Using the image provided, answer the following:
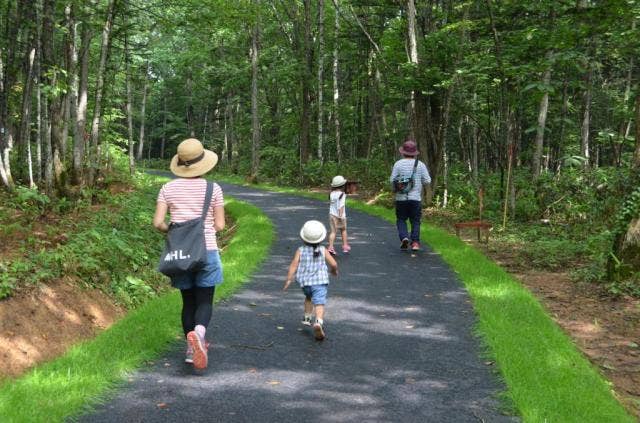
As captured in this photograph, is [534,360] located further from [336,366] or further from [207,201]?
[207,201]

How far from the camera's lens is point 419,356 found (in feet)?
18.3

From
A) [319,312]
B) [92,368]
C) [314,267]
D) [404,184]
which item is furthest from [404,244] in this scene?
[92,368]

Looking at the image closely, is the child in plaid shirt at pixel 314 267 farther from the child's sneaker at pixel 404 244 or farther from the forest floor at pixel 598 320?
the child's sneaker at pixel 404 244

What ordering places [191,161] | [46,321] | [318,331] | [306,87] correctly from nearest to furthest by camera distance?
[191,161], [318,331], [46,321], [306,87]

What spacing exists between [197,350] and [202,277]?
623mm

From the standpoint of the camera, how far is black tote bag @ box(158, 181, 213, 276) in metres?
4.84

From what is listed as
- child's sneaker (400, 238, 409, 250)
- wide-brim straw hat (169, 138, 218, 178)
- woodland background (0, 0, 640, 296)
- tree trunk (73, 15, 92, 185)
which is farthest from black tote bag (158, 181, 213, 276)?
tree trunk (73, 15, 92, 185)

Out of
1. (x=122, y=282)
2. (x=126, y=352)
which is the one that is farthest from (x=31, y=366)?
(x=122, y=282)

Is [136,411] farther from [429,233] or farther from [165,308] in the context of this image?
[429,233]

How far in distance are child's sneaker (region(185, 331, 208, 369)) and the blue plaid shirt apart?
157 centimetres

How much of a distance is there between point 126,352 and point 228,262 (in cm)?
450

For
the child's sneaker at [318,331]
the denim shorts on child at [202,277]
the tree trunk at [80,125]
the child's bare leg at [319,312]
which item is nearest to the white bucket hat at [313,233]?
the child's bare leg at [319,312]

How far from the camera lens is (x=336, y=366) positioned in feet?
17.4

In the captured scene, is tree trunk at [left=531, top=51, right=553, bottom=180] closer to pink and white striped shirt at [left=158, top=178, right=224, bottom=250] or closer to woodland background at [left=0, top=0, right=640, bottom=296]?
woodland background at [left=0, top=0, right=640, bottom=296]
